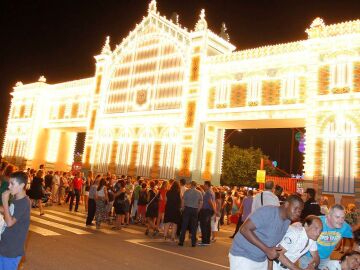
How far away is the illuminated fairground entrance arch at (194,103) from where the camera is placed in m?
18.9

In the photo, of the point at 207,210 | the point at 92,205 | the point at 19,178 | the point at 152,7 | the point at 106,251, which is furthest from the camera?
the point at 152,7

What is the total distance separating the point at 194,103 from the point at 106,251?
17.6m

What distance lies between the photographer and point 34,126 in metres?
37.7

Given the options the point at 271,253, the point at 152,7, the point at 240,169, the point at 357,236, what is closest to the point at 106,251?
the point at 357,236

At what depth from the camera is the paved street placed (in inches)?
284

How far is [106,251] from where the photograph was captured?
8.43 meters

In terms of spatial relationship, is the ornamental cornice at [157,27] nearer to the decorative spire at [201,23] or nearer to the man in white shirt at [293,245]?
the decorative spire at [201,23]

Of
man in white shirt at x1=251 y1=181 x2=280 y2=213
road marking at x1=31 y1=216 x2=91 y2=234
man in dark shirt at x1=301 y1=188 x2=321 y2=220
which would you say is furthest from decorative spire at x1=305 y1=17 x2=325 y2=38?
road marking at x1=31 y1=216 x2=91 y2=234

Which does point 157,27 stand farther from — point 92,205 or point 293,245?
point 293,245

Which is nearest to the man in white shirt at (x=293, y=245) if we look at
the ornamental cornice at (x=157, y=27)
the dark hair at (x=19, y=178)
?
the dark hair at (x=19, y=178)

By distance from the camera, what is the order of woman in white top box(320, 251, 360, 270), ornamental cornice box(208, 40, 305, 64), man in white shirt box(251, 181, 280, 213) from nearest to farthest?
woman in white top box(320, 251, 360, 270) < man in white shirt box(251, 181, 280, 213) < ornamental cornice box(208, 40, 305, 64)

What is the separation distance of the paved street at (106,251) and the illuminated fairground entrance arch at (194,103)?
10277 mm

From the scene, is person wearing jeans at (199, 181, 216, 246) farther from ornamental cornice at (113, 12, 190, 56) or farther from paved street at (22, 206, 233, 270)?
ornamental cornice at (113, 12, 190, 56)

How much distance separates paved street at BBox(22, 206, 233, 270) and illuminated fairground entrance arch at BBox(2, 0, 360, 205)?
10.3 meters
